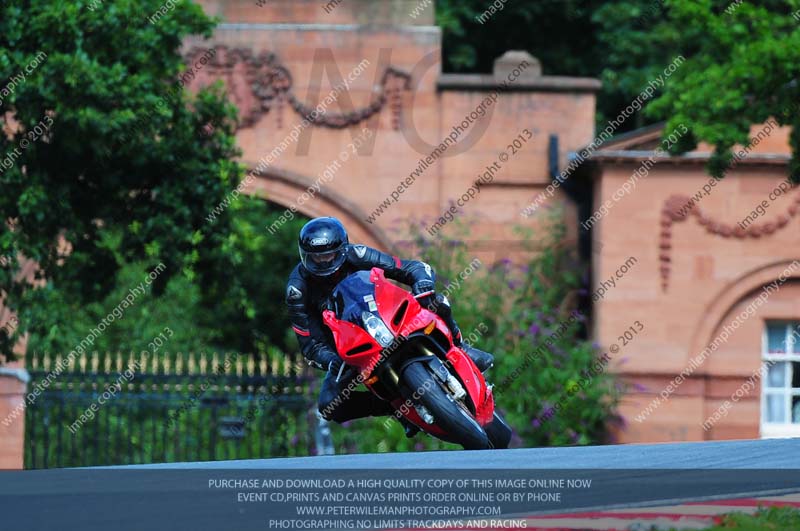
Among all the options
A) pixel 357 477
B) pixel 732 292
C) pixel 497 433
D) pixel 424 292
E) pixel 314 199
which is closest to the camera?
pixel 357 477

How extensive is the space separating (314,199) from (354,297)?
11219 millimetres

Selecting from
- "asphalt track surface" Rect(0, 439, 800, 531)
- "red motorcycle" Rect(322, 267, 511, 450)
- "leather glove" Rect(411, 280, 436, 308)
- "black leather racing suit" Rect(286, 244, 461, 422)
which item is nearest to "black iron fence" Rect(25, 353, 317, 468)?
"black leather racing suit" Rect(286, 244, 461, 422)

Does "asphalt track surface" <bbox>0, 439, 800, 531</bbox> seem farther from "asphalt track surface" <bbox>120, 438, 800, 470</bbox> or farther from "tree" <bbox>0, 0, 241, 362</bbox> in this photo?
"tree" <bbox>0, 0, 241, 362</bbox>

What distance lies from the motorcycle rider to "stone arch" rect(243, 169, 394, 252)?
10.4m

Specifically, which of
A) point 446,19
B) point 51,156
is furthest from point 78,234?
point 446,19

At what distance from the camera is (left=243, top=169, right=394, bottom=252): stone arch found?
18594 millimetres

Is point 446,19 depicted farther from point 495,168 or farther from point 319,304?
point 319,304

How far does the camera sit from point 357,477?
17.6ft

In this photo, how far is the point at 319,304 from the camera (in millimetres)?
8031

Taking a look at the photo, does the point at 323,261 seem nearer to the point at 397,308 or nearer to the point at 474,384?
the point at 397,308

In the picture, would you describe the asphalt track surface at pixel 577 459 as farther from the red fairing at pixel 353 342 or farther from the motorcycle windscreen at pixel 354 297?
the motorcycle windscreen at pixel 354 297

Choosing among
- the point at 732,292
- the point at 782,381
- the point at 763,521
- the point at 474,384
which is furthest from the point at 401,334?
the point at 782,381

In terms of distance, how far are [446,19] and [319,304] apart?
51.7 feet

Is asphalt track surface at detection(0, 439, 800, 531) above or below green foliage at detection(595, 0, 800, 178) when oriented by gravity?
below
